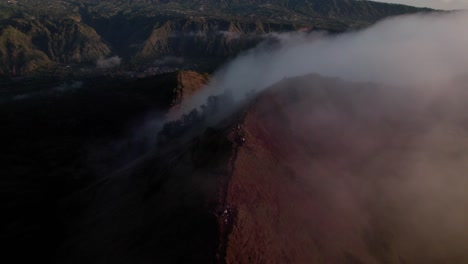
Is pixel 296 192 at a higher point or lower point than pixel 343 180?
higher

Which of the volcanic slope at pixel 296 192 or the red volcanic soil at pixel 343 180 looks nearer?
the volcanic slope at pixel 296 192

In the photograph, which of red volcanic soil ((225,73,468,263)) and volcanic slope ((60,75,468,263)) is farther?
red volcanic soil ((225,73,468,263))

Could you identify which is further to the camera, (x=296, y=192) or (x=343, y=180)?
(x=343, y=180)

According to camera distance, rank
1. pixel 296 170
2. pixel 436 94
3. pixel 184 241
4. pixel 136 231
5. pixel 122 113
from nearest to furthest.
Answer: pixel 184 241
pixel 136 231
pixel 296 170
pixel 436 94
pixel 122 113

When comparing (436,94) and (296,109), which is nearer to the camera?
(296,109)

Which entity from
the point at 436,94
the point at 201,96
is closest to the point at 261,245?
the point at 436,94

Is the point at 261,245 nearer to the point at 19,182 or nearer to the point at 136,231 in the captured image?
the point at 136,231

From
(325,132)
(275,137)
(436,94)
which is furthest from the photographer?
(436,94)

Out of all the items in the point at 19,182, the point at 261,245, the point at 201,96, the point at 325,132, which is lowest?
the point at 201,96
